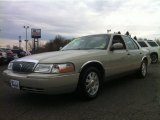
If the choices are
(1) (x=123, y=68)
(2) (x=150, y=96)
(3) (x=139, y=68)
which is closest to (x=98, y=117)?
(2) (x=150, y=96)

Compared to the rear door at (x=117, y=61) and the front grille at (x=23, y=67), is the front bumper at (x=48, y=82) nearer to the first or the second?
the front grille at (x=23, y=67)

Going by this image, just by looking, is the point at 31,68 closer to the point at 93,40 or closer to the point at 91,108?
the point at 91,108

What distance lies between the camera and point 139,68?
25.4ft

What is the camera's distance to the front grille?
187 inches

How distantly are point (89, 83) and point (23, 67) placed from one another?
143cm

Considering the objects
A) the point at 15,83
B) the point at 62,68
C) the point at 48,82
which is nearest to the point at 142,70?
the point at 62,68

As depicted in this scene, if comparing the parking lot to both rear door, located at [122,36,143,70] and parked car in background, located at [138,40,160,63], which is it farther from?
parked car in background, located at [138,40,160,63]

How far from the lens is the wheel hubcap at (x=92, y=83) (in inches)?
203

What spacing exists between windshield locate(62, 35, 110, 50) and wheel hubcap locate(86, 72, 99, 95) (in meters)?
0.95

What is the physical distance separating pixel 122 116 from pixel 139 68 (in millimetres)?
3831

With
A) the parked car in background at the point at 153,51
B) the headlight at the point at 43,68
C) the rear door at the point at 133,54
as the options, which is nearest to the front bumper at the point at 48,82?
the headlight at the point at 43,68

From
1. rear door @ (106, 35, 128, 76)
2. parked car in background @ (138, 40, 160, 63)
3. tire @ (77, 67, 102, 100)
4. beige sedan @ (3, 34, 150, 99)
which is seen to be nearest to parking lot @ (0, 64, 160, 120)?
tire @ (77, 67, 102, 100)

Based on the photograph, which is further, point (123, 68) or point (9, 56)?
point (9, 56)

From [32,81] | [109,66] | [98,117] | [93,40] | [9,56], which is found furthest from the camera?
[9,56]
